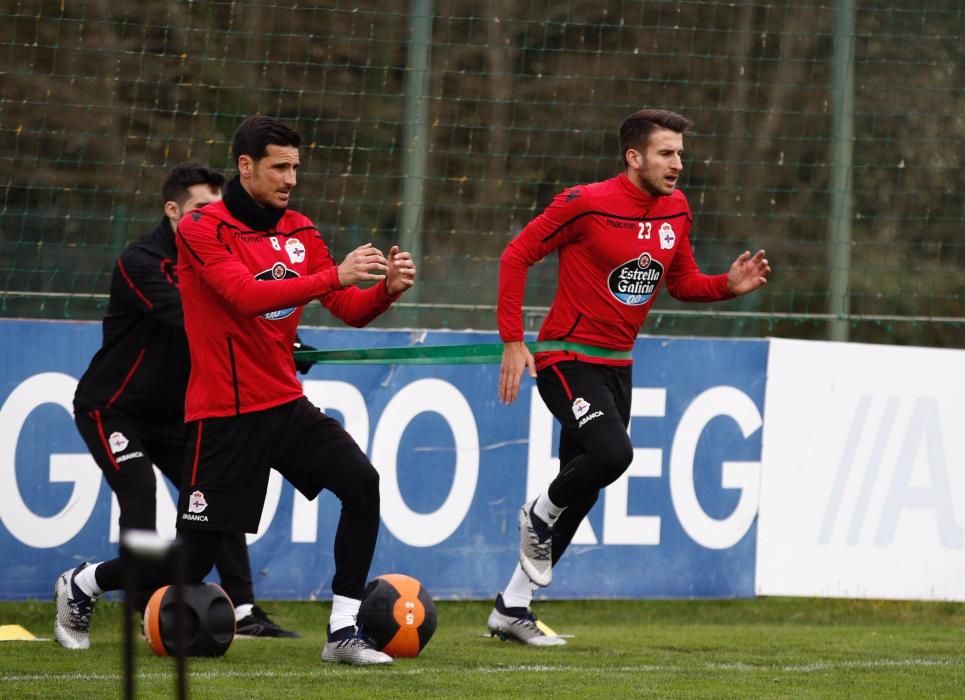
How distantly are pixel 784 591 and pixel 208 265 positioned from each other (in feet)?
13.9

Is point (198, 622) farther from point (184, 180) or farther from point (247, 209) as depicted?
point (184, 180)

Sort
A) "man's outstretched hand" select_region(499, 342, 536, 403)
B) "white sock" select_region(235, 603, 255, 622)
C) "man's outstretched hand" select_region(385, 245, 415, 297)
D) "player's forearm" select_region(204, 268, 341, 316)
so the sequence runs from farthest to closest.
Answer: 1. "white sock" select_region(235, 603, 255, 622)
2. "man's outstretched hand" select_region(499, 342, 536, 403)
3. "man's outstretched hand" select_region(385, 245, 415, 297)
4. "player's forearm" select_region(204, 268, 341, 316)

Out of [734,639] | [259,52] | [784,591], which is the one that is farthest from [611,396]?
[259,52]

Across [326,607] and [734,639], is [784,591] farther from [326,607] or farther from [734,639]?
[326,607]

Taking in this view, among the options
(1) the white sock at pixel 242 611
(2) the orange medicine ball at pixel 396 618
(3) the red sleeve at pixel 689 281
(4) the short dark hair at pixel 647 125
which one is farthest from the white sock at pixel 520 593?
(4) the short dark hair at pixel 647 125

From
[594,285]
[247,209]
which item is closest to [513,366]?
[594,285]

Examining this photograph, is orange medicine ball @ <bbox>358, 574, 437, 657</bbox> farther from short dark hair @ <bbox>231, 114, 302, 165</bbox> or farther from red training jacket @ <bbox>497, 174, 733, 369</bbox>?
short dark hair @ <bbox>231, 114, 302, 165</bbox>

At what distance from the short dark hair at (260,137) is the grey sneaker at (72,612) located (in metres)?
2.00

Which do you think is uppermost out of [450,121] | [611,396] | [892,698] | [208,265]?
[450,121]

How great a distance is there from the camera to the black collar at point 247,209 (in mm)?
5841

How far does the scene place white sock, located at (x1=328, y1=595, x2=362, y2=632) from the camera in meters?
6.07

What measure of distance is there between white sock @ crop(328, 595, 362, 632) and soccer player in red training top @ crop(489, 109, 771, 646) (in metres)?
1.02

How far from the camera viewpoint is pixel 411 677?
232 inches

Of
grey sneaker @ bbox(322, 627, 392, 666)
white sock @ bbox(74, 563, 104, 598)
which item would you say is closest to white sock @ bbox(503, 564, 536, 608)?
grey sneaker @ bbox(322, 627, 392, 666)
